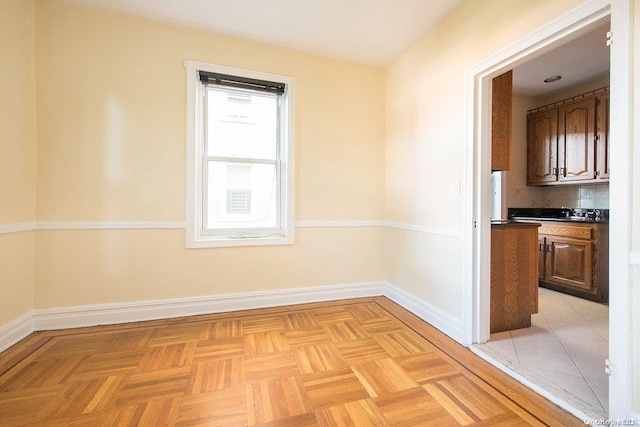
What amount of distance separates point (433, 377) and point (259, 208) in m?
2.05

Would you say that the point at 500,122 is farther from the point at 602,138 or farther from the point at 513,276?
the point at 602,138

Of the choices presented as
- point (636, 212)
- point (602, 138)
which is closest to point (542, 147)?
point (602, 138)

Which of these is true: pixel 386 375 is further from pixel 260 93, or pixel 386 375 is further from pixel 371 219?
pixel 260 93

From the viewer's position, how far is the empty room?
4.68ft

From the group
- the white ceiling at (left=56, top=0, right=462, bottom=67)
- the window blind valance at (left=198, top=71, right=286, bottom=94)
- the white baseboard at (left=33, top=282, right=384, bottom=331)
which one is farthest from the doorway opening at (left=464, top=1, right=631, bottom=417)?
the window blind valance at (left=198, top=71, right=286, bottom=94)

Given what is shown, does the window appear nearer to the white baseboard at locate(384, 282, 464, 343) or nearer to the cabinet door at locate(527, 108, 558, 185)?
the white baseboard at locate(384, 282, 464, 343)

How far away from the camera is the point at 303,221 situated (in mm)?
2912

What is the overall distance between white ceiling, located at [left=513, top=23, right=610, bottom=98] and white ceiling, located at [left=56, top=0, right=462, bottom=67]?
64.9 inches

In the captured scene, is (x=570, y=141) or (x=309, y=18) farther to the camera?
(x=570, y=141)

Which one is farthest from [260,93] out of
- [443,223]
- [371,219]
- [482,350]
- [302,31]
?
[482,350]

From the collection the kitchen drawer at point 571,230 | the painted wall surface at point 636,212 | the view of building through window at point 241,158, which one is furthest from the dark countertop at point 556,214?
the view of building through window at point 241,158

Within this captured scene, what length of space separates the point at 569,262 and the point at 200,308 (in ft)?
13.5

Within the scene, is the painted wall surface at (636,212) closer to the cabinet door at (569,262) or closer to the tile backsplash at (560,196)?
the cabinet door at (569,262)

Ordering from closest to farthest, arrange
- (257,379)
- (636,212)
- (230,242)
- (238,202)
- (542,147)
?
(636,212) < (257,379) < (230,242) < (238,202) < (542,147)
